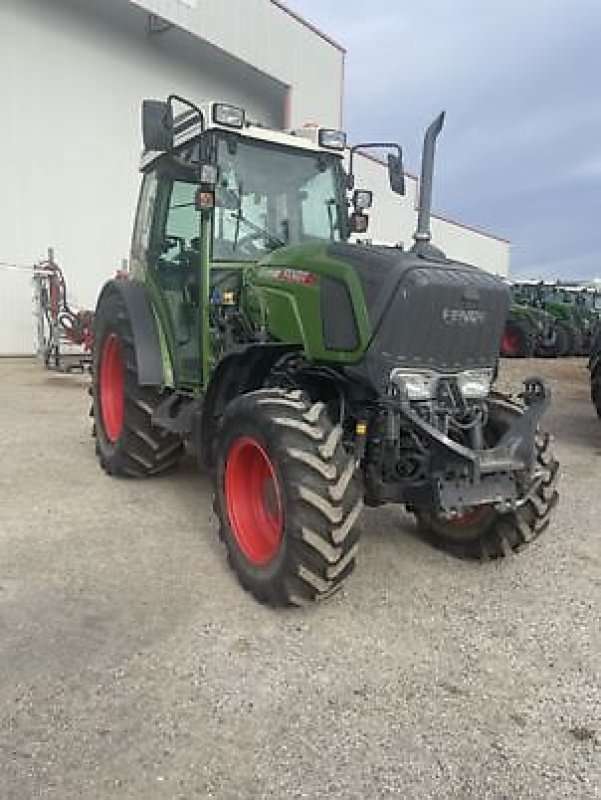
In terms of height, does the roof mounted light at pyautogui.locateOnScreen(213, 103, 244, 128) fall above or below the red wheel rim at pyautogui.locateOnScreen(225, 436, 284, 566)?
above

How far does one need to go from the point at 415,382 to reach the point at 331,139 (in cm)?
200

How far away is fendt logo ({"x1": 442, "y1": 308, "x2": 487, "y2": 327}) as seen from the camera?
372 cm

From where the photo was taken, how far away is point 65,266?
15.0m

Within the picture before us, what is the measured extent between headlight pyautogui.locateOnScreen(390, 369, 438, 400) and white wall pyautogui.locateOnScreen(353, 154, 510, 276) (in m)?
10.6

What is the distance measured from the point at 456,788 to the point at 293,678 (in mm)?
800

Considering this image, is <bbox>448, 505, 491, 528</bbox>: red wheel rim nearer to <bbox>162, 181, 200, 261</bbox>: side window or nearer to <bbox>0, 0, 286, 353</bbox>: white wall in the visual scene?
<bbox>162, 181, 200, 261</bbox>: side window

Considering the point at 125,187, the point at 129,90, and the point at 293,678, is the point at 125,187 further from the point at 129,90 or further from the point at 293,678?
the point at 293,678

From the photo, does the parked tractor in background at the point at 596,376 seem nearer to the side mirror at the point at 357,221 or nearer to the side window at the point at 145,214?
the side mirror at the point at 357,221

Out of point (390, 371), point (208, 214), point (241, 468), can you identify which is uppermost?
point (208, 214)

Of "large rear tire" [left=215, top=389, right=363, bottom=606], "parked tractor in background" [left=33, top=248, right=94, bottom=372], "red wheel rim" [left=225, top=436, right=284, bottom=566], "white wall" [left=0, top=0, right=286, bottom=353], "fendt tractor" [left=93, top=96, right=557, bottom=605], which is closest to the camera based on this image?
"large rear tire" [left=215, top=389, right=363, bottom=606]

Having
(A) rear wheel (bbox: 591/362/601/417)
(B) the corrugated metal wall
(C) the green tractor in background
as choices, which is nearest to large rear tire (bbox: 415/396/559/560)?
(A) rear wheel (bbox: 591/362/601/417)

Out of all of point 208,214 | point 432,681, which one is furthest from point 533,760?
point 208,214

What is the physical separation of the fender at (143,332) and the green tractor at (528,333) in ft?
44.4

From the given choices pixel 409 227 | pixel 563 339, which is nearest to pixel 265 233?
pixel 563 339
